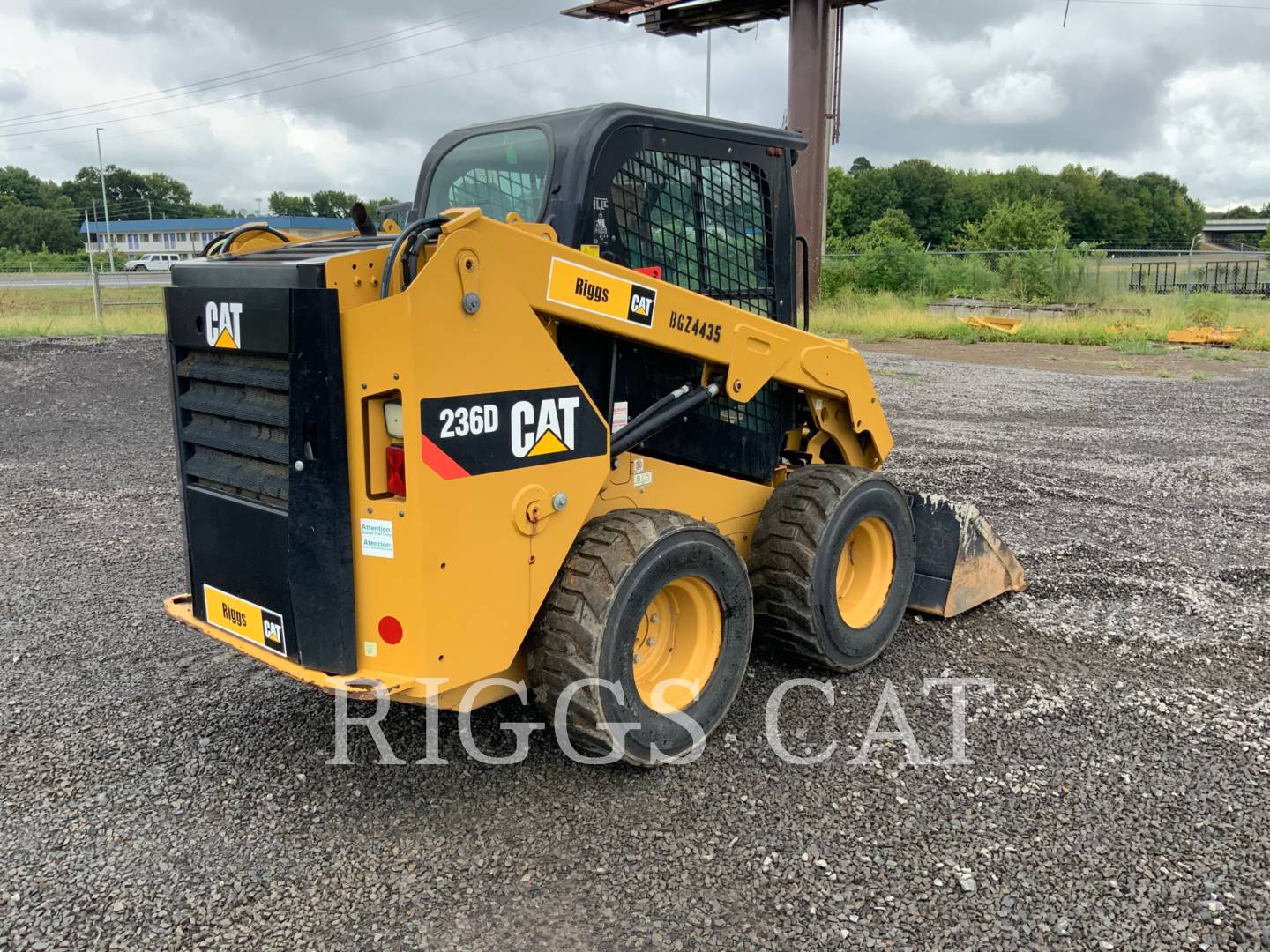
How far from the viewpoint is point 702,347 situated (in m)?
3.86

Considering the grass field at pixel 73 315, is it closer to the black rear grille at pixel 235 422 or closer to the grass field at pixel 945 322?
the grass field at pixel 945 322

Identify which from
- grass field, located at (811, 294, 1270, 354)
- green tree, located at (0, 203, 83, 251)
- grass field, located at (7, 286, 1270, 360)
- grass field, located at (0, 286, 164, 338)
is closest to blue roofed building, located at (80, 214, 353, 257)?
green tree, located at (0, 203, 83, 251)

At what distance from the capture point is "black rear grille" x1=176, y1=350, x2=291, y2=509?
3.17 meters

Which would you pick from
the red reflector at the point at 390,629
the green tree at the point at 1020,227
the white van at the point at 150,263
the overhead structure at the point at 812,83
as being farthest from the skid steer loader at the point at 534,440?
the white van at the point at 150,263

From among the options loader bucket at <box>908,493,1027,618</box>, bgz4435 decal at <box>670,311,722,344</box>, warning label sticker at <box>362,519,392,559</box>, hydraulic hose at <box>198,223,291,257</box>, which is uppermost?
hydraulic hose at <box>198,223,291,257</box>

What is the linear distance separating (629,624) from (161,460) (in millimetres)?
7243

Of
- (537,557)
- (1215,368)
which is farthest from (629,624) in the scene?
(1215,368)

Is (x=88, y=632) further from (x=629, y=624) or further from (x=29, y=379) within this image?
(x=29, y=379)

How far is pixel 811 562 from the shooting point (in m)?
4.22

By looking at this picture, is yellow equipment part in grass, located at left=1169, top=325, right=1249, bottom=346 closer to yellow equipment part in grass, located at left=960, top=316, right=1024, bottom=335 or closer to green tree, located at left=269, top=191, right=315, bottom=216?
yellow equipment part in grass, located at left=960, top=316, right=1024, bottom=335

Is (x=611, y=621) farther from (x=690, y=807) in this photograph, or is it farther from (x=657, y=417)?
(x=657, y=417)

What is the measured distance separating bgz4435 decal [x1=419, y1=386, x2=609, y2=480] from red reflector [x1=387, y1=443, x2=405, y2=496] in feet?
0.41

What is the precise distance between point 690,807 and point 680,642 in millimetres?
683

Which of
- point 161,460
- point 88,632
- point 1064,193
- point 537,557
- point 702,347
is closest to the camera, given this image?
point 537,557
